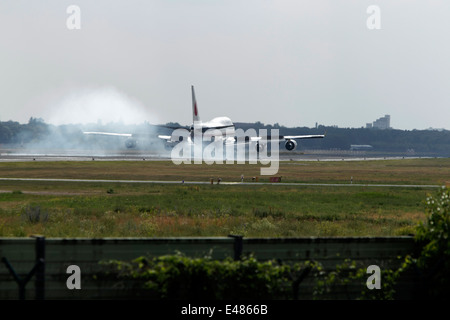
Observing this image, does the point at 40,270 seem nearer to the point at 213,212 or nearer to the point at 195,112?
the point at 213,212

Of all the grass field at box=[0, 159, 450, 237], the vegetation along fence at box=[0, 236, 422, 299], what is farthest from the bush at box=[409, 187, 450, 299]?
the grass field at box=[0, 159, 450, 237]

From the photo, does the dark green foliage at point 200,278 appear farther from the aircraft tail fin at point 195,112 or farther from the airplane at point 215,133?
the aircraft tail fin at point 195,112

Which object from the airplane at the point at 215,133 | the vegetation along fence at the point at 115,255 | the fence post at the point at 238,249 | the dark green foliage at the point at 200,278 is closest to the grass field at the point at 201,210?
the vegetation along fence at the point at 115,255

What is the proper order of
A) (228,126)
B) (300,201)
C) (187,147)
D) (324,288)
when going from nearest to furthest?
(324,288)
(300,201)
(228,126)
(187,147)

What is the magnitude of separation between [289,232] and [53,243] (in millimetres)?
22110

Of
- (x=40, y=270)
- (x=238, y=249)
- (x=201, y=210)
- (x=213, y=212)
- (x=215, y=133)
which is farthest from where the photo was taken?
(x=215, y=133)

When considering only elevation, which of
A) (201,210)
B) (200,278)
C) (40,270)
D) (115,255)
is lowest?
(201,210)

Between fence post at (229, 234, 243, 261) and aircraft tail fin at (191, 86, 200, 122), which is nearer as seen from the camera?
fence post at (229, 234, 243, 261)

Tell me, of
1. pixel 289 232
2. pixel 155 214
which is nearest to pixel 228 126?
pixel 155 214

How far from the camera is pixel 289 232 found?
111ft

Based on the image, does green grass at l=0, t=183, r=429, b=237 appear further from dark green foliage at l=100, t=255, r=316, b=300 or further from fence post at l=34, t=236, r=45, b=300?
fence post at l=34, t=236, r=45, b=300

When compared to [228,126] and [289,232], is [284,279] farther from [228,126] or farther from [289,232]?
[228,126]

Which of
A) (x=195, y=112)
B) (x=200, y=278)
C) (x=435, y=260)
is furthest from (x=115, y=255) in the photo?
(x=195, y=112)

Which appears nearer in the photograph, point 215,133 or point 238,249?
point 238,249
